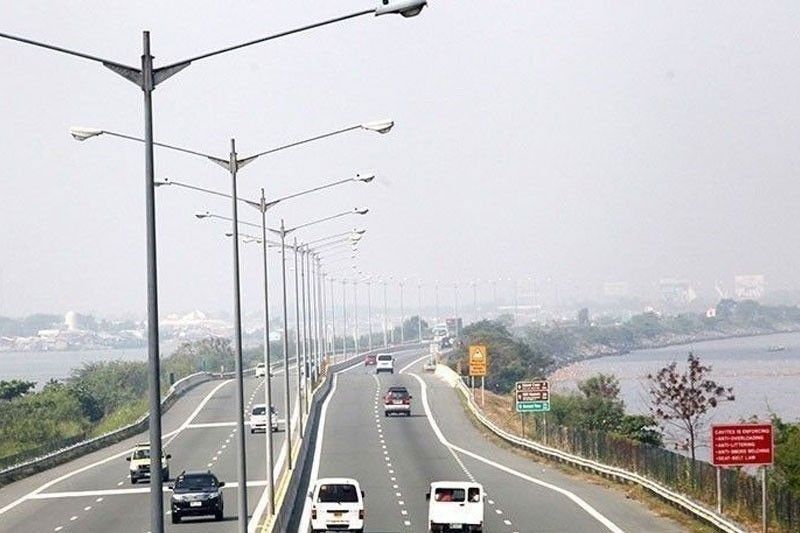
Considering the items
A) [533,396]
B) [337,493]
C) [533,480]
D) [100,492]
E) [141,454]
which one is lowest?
[533,480]

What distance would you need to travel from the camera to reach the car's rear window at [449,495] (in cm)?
4784

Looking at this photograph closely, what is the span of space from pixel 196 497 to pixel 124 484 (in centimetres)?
1892

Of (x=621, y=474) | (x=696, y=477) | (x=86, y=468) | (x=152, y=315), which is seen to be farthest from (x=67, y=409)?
(x=152, y=315)

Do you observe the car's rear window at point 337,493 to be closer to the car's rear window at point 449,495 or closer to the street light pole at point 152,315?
the car's rear window at point 449,495

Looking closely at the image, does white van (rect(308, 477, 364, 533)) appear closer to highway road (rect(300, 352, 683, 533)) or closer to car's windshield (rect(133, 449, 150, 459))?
highway road (rect(300, 352, 683, 533))

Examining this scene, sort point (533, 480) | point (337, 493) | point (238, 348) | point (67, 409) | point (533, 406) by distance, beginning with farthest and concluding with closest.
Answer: point (67, 409) < point (533, 406) < point (533, 480) < point (337, 493) < point (238, 348)

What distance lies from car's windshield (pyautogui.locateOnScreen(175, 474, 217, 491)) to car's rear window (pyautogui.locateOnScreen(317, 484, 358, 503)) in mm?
6453

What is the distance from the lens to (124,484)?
2815 inches

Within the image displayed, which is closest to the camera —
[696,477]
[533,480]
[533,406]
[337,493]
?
[337,493]

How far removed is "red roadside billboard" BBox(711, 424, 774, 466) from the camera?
1714 inches

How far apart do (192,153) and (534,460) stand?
1647 inches

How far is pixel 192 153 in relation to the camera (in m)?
40.9

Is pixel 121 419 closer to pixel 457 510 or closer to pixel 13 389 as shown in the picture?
pixel 13 389

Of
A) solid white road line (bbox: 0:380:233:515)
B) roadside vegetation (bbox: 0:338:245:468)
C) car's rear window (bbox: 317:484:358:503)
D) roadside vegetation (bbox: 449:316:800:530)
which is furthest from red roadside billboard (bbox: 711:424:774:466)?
roadside vegetation (bbox: 0:338:245:468)
